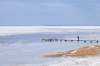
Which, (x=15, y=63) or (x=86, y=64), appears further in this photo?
(x=15, y=63)

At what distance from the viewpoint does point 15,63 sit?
1583 cm

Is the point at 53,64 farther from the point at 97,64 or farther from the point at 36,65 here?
the point at 97,64

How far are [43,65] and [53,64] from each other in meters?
0.97

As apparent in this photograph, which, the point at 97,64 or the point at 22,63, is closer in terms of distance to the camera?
the point at 97,64

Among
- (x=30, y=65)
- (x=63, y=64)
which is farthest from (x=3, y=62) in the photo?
(x=63, y=64)

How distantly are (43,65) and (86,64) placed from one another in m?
3.93

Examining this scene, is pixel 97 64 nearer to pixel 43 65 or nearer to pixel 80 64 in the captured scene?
pixel 80 64

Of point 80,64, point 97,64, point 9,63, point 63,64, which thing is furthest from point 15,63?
point 97,64

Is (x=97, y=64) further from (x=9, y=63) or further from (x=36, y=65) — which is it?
(x=9, y=63)

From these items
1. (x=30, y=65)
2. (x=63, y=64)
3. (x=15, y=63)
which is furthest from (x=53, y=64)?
(x=15, y=63)

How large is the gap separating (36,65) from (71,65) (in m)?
3.23

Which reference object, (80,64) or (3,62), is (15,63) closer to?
(3,62)

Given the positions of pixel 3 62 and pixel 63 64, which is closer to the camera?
pixel 63 64

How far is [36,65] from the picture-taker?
Result: 49.2ft
